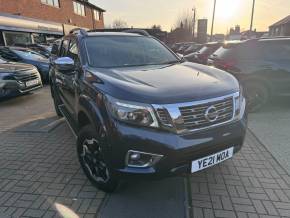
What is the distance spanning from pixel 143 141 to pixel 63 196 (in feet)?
4.34

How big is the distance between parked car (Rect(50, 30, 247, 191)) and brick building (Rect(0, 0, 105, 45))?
2032 centimetres

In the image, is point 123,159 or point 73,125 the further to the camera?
point 73,125

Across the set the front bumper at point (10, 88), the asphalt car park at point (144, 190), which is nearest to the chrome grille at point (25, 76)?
the front bumper at point (10, 88)

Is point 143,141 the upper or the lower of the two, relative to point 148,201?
upper

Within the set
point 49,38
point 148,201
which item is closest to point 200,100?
point 148,201

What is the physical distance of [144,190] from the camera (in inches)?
127

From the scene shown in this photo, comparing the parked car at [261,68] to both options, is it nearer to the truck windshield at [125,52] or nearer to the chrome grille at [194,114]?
the truck windshield at [125,52]

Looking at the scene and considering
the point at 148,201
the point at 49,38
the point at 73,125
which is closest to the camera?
the point at 148,201

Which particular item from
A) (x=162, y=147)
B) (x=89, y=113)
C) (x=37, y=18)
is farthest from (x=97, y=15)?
(x=162, y=147)

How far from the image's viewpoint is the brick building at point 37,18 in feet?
70.8

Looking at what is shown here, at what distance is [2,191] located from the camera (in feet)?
10.8

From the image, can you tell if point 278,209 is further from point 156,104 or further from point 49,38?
point 49,38

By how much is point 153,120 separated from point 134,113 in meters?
0.19

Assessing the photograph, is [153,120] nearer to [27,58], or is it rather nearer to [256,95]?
[256,95]
